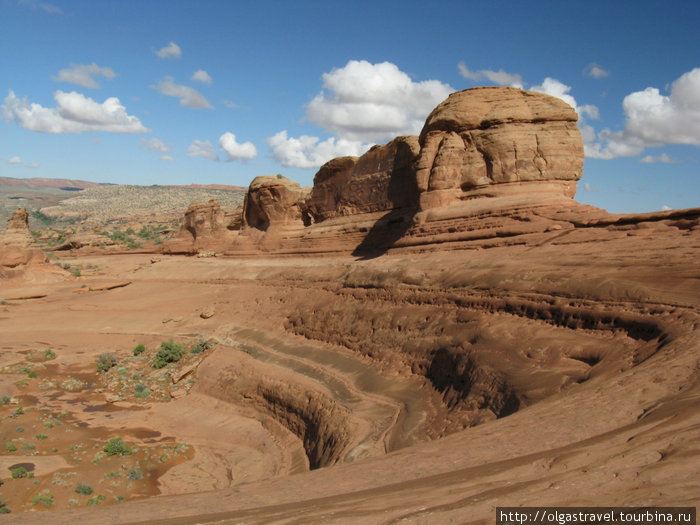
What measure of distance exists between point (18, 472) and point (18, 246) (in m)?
24.1

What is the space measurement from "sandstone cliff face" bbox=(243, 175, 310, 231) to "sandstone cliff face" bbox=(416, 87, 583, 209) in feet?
44.4

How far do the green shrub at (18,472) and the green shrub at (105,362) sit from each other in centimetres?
927

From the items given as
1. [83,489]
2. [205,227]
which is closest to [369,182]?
[205,227]

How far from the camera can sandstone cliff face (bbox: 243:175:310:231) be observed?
33.1 metres

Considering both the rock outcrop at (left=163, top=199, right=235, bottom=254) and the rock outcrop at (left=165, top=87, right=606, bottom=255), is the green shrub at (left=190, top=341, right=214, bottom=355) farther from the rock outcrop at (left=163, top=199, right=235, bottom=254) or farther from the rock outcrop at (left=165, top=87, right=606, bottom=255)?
the rock outcrop at (left=163, top=199, right=235, bottom=254)

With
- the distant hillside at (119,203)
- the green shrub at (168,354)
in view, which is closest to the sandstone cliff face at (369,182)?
the green shrub at (168,354)

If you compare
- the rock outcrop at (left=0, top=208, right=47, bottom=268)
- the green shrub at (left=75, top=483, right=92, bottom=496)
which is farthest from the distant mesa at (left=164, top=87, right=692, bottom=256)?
the rock outcrop at (left=0, top=208, right=47, bottom=268)

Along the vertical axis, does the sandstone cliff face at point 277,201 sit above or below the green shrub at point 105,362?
above

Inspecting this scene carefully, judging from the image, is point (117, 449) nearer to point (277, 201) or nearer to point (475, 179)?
point (475, 179)

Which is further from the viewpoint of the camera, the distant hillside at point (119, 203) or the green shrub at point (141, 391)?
the distant hillside at point (119, 203)

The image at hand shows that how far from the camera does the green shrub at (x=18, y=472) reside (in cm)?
1192

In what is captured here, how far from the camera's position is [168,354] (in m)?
21.5

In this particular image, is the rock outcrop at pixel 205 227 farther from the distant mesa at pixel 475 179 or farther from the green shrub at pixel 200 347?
the green shrub at pixel 200 347

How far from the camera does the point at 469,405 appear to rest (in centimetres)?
1123
